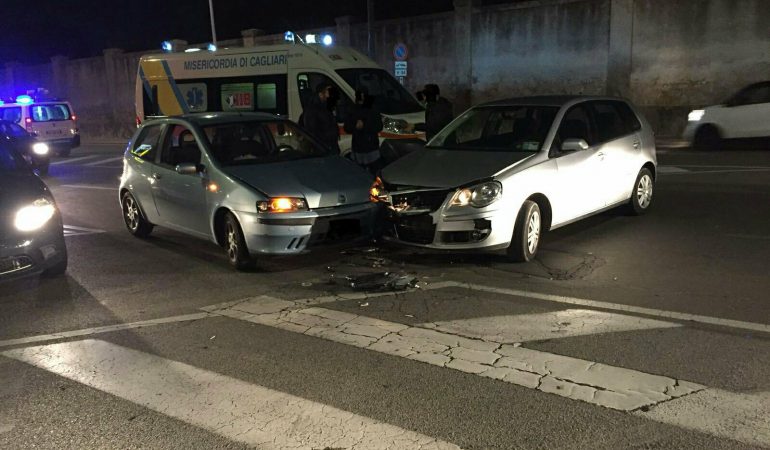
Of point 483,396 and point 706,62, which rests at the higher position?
point 706,62

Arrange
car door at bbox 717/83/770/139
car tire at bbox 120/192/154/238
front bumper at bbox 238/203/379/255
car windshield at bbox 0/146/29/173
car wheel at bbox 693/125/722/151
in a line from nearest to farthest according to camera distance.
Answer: front bumper at bbox 238/203/379/255 < car windshield at bbox 0/146/29/173 < car tire at bbox 120/192/154/238 < car door at bbox 717/83/770/139 < car wheel at bbox 693/125/722/151

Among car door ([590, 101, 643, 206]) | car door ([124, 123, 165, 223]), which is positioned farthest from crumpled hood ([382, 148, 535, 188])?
car door ([124, 123, 165, 223])

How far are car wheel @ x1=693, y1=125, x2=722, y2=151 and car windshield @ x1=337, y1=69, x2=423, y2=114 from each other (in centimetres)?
750

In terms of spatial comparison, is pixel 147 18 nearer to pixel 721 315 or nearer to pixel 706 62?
pixel 706 62

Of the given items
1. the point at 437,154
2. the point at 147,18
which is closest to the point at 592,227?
the point at 437,154

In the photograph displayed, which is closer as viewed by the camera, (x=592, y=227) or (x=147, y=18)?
(x=592, y=227)

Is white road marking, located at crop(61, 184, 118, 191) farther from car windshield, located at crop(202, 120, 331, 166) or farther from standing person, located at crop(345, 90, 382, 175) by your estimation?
car windshield, located at crop(202, 120, 331, 166)

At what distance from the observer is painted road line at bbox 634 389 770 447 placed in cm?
323

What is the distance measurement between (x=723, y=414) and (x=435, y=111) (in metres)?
7.34

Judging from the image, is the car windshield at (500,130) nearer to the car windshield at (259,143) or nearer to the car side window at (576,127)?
the car side window at (576,127)

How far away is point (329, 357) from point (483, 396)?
1.16 metres

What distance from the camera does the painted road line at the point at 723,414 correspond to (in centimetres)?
323

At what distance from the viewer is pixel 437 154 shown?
7.13m

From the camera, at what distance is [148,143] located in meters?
8.19
